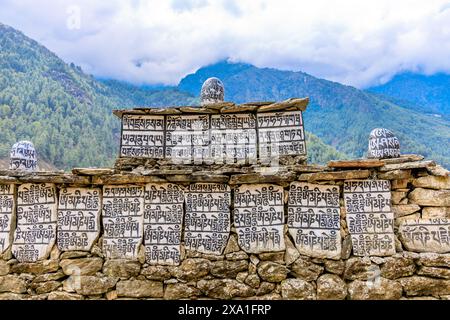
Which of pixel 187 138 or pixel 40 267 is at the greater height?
pixel 187 138

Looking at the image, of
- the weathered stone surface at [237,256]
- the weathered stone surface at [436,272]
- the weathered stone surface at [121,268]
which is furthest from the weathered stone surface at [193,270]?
the weathered stone surface at [436,272]

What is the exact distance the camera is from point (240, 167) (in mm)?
6262

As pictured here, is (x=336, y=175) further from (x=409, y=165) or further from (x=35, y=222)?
(x=35, y=222)

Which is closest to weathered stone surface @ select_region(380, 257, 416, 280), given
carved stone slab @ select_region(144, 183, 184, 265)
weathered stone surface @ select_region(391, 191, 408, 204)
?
weathered stone surface @ select_region(391, 191, 408, 204)

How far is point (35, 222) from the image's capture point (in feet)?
20.6

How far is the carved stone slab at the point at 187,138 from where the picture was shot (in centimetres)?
645

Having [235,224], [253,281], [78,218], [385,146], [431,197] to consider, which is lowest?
[253,281]

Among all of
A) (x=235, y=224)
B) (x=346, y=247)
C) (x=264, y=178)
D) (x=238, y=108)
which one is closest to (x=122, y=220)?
(x=235, y=224)

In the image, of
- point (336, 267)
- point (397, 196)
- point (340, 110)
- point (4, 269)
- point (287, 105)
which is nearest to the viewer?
point (336, 267)

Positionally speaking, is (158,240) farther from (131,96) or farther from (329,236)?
(131,96)

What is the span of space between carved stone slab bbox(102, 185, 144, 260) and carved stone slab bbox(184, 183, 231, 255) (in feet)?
2.53

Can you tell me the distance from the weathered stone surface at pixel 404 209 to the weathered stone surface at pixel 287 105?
213 cm

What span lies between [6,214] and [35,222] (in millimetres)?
523
